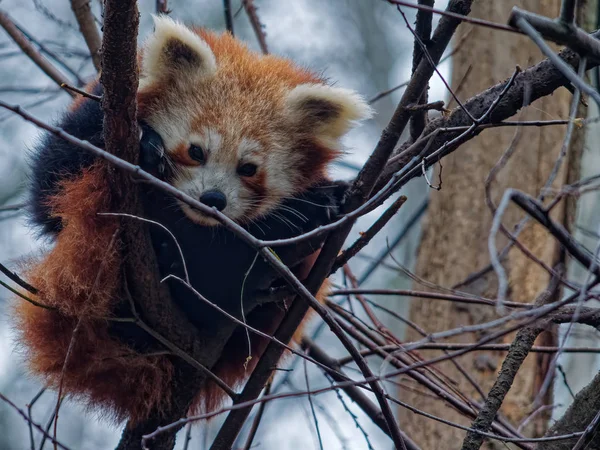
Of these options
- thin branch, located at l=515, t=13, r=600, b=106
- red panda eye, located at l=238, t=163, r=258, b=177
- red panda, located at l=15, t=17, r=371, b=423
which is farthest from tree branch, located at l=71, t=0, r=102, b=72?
thin branch, located at l=515, t=13, r=600, b=106

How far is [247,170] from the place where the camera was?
3.52 meters

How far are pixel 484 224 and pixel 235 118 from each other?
2618 millimetres

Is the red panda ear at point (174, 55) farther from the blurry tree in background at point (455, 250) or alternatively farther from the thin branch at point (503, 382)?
the thin branch at point (503, 382)

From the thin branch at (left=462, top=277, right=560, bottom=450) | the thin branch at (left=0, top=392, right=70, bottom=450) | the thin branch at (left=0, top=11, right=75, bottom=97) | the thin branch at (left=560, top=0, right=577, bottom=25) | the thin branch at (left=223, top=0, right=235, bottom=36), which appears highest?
the thin branch at (left=223, top=0, right=235, bottom=36)

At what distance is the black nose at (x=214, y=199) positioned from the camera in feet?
10.5

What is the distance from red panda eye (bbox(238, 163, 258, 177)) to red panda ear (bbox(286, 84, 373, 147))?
0.47 m

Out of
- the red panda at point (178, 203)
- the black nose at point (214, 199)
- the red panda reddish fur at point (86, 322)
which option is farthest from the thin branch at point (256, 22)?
the red panda reddish fur at point (86, 322)

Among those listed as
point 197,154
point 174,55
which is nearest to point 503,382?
point 197,154

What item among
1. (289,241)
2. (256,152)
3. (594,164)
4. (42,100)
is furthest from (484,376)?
(594,164)

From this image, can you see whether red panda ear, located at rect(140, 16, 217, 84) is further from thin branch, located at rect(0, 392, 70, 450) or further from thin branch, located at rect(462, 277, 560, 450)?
thin branch, located at rect(462, 277, 560, 450)

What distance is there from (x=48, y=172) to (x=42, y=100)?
5.77 ft

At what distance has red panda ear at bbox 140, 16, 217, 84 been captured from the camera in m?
3.53

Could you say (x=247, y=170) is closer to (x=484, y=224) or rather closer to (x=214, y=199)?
(x=214, y=199)

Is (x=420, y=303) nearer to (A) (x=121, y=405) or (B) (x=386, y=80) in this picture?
(A) (x=121, y=405)
